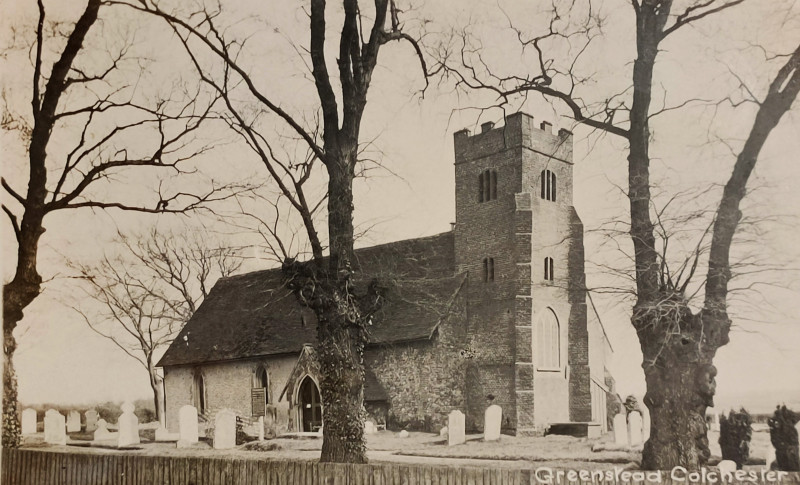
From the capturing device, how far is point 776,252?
5992 millimetres

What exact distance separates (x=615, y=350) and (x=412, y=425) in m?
3.38

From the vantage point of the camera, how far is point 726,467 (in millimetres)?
6070

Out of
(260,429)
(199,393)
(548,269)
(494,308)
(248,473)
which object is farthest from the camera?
(199,393)

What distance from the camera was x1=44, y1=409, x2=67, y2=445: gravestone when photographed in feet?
31.1

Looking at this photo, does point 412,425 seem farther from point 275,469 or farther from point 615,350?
point 615,350

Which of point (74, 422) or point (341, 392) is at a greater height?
point (341, 392)

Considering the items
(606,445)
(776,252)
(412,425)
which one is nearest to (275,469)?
(412,425)

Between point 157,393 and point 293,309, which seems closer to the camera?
point 157,393

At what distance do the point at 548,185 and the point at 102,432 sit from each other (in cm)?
644

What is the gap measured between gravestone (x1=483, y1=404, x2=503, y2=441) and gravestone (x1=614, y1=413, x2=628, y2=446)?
63.2 inches

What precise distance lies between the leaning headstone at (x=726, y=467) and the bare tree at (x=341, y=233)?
354cm

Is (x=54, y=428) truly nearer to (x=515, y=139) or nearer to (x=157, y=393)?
(x=157, y=393)

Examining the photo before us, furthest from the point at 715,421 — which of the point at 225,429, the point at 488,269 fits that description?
the point at 225,429

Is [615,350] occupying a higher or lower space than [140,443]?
higher
